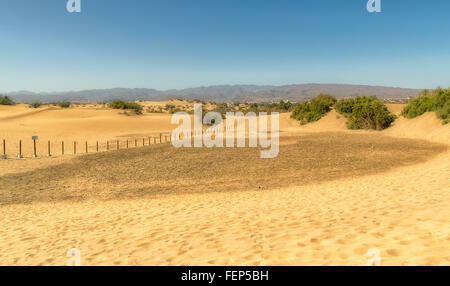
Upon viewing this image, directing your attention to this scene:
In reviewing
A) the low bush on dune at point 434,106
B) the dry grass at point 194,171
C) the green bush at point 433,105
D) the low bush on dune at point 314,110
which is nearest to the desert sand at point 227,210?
the dry grass at point 194,171

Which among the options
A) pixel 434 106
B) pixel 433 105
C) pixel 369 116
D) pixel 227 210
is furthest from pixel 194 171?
pixel 369 116

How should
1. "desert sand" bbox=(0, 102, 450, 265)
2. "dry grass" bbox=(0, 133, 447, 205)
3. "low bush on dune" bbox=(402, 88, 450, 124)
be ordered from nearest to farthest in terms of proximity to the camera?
1. "desert sand" bbox=(0, 102, 450, 265)
2. "dry grass" bbox=(0, 133, 447, 205)
3. "low bush on dune" bbox=(402, 88, 450, 124)

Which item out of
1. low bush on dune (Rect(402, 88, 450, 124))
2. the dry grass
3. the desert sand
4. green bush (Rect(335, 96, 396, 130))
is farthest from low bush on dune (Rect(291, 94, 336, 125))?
the desert sand

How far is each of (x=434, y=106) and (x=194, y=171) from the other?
31833mm

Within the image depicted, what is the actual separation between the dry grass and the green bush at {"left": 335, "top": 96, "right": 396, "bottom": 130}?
1667 cm

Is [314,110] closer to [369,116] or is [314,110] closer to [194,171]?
[369,116]

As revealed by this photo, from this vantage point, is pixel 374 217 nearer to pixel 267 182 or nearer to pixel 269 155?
pixel 267 182

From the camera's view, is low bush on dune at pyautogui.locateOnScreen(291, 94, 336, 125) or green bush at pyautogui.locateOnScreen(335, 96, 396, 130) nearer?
green bush at pyautogui.locateOnScreen(335, 96, 396, 130)

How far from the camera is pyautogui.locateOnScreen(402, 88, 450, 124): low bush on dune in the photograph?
1313 inches

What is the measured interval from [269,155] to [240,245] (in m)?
17.0

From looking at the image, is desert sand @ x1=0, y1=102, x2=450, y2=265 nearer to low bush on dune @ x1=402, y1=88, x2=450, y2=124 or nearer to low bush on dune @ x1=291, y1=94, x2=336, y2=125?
low bush on dune @ x1=402, y1=88, x2=450, y2=124

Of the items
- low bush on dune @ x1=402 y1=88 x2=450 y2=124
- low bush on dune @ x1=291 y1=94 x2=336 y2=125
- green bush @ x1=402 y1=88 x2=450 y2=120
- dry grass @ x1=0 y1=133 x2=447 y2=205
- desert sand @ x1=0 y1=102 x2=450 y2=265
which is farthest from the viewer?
low bush on dune @ x1=291 y1=94 x2=336 y2=125

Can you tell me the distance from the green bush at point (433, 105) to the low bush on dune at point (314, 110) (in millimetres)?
13362

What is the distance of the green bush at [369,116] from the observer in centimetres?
4122
